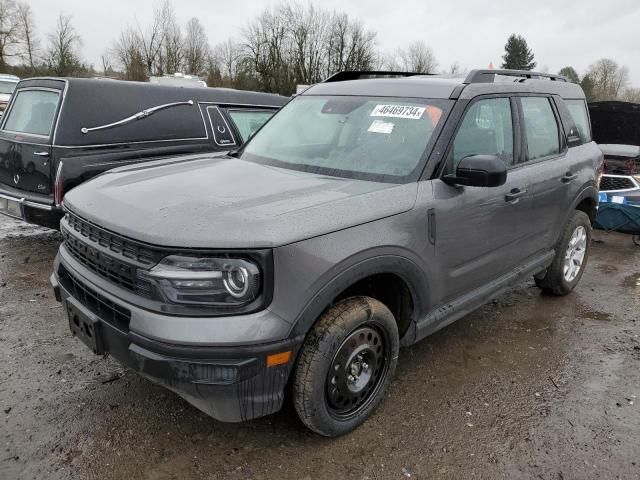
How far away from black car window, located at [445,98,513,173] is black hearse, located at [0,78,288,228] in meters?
3.45

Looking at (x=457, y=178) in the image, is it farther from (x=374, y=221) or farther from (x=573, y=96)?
(x=573, y=96)

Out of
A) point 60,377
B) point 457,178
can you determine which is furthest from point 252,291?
point 60,377

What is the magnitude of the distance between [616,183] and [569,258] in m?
3.20

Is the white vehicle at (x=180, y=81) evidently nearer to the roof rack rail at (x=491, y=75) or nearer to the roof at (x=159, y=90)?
the roof at (x=159, y=90)

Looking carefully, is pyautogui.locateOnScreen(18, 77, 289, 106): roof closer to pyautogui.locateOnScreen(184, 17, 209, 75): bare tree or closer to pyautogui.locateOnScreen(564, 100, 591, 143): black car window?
pyautogui.locateOnScreen(564, 100, 591, 143): black car window

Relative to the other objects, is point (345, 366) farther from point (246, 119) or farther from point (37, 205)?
point (246, 119)

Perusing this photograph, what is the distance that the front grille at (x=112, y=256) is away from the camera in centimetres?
232

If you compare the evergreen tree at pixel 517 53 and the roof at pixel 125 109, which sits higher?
the evergreen tree at pixel 517 53

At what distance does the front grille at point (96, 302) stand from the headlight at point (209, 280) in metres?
0.29

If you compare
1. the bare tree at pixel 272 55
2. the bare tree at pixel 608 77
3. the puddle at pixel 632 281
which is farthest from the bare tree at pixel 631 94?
the puddle at pixel 632 281

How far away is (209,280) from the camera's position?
87.0 inches

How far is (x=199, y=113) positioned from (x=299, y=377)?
14.6ft

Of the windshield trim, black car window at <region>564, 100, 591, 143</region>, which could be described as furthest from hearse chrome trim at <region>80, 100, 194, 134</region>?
black car window at <region>564, 100, 591, 143</region>

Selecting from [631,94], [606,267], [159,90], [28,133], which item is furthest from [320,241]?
[631,94]
